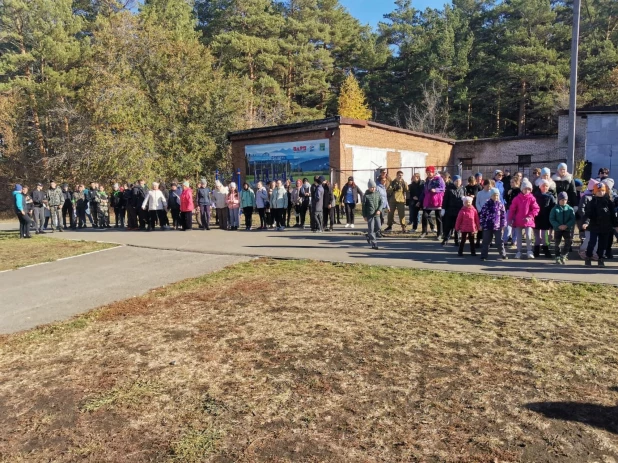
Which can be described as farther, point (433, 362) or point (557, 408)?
point (433, 362)

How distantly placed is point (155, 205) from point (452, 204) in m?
10.9

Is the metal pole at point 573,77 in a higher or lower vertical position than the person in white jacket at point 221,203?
higher

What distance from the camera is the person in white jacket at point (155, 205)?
56.2ft

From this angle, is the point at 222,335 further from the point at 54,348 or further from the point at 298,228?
the point at 298,228

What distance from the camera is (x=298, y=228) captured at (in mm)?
16641

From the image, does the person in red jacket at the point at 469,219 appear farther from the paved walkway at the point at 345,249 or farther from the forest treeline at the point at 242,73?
the forest treeline at the point at 242,73

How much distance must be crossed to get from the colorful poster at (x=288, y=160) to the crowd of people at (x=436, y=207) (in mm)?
4666

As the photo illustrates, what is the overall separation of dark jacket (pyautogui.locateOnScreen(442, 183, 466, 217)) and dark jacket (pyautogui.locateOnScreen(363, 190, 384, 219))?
1.71 meters

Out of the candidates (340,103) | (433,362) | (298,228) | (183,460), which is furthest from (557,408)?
(340,103)

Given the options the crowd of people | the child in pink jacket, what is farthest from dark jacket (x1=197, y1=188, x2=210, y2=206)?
the child in pink jacket

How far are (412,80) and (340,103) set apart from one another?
9.75 meters

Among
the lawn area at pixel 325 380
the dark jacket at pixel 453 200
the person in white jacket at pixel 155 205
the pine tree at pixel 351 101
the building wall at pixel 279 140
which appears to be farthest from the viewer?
the pine tree at pixel 351 101

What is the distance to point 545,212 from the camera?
31.8 feet

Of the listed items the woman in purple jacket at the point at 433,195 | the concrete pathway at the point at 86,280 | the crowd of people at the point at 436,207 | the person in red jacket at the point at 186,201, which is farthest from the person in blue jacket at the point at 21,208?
the woman in purple jacket at the point at 433,195
